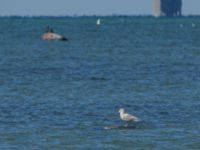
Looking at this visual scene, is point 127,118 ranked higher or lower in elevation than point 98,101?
higher

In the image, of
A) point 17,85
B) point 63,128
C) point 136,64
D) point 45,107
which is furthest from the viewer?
point 136,64

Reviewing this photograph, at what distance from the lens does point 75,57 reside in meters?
61.2

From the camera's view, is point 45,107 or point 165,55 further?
point 165,55

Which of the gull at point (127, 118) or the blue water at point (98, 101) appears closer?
the blue water at point (98, 101)

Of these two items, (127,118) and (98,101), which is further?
(98,101)

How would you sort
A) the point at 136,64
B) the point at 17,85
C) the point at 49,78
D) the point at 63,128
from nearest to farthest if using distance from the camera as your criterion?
1. the point at 63,128
2. the point at 17,85
3. the point at 49,78
4. the point at 136,64

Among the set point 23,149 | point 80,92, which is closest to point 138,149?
point 23,149

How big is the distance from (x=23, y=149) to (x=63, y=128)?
3.27m

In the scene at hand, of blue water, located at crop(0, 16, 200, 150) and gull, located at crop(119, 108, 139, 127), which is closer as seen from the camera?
blue water, located at crop(0, 16, 200, 150)

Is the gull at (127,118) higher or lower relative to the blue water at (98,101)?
higher

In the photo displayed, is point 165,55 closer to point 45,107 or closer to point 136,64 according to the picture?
point 136,64

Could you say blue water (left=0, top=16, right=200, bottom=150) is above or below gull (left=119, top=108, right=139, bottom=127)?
below

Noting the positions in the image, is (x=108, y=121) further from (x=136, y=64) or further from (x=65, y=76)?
(x=136, y=64)

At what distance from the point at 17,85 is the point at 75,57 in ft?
64.0
